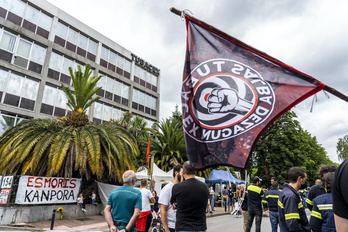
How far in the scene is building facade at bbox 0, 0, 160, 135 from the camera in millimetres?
19109

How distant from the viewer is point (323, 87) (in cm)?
263

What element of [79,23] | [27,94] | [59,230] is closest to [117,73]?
[79,23]

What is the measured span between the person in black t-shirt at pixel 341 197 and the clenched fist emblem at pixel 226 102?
1.67 m

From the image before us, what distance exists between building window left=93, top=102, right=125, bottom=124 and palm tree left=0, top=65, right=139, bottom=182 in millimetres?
11756

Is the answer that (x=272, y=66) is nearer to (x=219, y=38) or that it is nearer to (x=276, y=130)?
(x=219, y=38)

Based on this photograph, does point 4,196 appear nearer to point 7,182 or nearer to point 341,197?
point 7,182

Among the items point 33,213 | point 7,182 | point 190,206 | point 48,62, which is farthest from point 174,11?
point 48,62

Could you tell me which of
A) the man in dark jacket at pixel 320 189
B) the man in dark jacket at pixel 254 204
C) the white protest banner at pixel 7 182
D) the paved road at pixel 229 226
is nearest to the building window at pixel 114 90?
the white protest banner at pixel 7 182

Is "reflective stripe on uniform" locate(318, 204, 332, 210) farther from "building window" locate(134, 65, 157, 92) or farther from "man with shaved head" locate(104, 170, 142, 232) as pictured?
"building window" locate(134, 65, 157, 92)

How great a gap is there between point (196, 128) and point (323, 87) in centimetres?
163

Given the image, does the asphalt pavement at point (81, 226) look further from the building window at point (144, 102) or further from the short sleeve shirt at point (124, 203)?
the building window at point (144, 102)

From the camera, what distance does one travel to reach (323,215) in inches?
117

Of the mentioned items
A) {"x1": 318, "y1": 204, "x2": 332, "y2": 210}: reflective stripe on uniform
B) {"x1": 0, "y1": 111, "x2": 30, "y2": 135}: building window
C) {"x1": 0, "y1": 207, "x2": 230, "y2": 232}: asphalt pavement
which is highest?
{"x1": 0, "y1": 111, "x2": 30, "y2": 135}: building window

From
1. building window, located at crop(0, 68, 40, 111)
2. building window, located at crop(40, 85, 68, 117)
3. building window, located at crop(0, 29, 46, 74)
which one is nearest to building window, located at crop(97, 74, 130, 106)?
building window, located at crop(40, 85, 68, 117)
